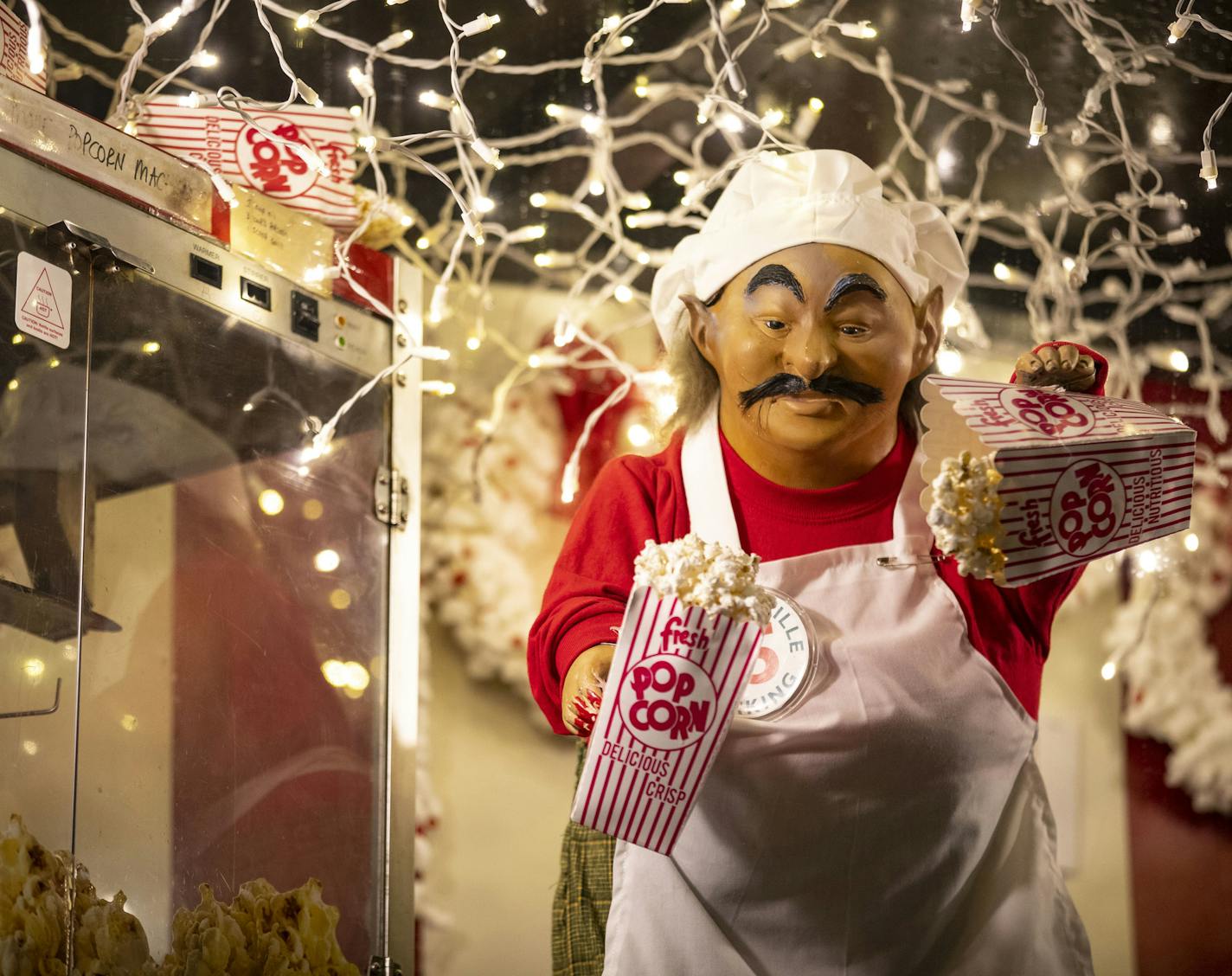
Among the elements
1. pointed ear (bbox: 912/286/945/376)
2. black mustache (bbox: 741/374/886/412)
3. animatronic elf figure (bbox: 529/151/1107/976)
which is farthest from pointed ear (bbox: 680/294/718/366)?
pointed ear (bbox: 912/286/945/376)

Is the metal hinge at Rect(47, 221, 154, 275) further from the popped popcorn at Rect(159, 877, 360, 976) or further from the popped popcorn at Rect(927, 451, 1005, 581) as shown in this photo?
the popped popcorn at Rect(927, 451, 1005, 581)

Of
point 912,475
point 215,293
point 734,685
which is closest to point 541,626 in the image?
point 734,685

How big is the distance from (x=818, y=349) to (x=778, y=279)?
95mm

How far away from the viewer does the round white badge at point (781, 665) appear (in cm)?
140

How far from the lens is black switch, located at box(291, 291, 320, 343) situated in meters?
1.72

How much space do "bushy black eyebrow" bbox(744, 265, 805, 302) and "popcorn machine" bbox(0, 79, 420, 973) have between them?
22.4 inches

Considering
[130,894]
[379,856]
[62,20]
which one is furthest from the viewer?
[62,20]

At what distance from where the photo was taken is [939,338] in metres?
1.63

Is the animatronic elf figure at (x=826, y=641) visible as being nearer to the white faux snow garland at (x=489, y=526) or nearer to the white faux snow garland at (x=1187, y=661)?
the white faux snow garland at (x=489, y=526)

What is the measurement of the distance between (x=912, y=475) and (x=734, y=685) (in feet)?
1.41

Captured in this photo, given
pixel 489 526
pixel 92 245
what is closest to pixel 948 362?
pixel 489 526

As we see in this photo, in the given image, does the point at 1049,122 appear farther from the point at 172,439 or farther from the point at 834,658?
the point at 172,439

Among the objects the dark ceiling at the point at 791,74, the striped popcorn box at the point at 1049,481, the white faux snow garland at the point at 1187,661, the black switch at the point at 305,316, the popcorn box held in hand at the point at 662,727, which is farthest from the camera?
the white faux snow garland at the point at 1187,661

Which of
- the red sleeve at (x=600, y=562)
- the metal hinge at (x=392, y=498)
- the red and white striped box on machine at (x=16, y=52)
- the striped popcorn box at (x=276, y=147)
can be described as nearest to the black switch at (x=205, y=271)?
the striped popcorn box at (x=276, y=147)
